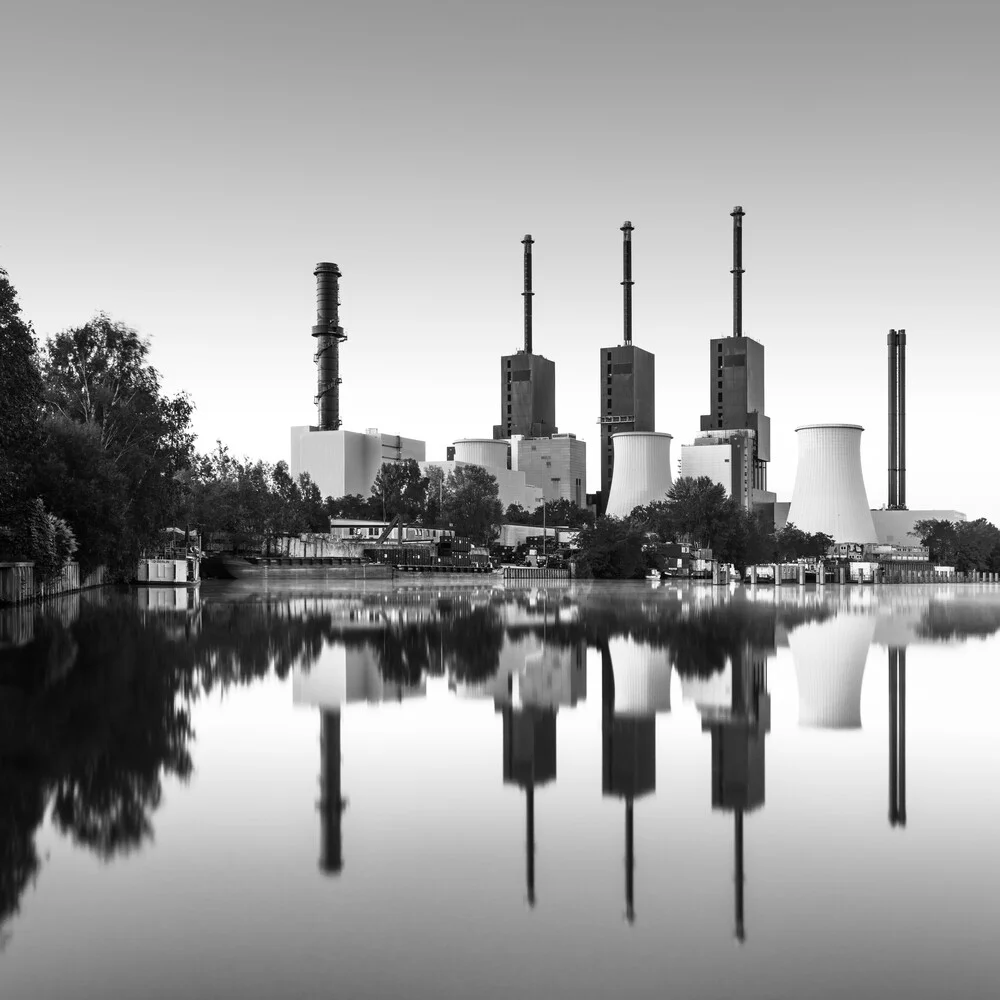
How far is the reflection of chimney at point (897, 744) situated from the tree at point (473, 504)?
102m

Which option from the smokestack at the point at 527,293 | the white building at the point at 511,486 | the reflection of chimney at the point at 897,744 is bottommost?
the reflection of chimney at the point at 897,744

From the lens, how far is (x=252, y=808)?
677 cm

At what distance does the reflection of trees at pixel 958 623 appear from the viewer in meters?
24.4

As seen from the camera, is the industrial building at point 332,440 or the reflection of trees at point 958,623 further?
the industrial building at point 332,440

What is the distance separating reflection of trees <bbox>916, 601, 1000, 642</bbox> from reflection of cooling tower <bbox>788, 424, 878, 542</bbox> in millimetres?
67674

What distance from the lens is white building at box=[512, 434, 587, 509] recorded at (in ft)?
536

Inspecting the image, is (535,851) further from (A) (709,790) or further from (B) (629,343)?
(B) (629,343)

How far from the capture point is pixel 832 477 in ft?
354

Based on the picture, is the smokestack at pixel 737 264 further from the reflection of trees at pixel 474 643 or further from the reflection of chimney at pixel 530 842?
the reflection of chimney at pixel 530 842

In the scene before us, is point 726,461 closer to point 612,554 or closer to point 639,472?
point 639,472

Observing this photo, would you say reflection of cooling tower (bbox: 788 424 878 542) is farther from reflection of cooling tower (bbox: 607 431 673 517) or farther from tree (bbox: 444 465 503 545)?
tree (bbox: 444 465 503 545)

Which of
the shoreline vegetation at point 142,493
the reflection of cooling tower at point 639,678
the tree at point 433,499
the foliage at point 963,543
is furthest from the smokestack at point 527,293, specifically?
the reflection of cooling tower at point 639,678

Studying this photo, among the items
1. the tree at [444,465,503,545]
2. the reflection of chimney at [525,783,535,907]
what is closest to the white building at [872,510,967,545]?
the tree at [444,465,503,545]

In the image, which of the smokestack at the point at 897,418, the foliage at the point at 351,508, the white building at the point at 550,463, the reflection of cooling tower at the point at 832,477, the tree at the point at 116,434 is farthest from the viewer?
the white building at the point at 550,463
